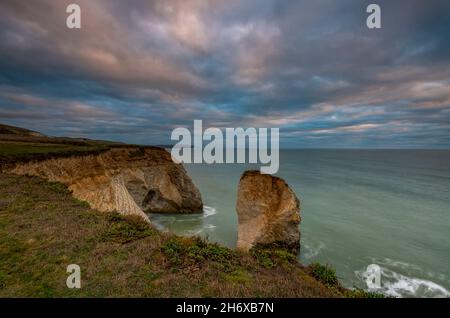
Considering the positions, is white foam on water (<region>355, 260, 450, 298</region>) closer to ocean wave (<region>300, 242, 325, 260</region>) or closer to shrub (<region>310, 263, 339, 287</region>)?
ocean wave (<region>300, 242, 325, 260</region>)

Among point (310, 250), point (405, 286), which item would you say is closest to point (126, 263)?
point (405, 286)

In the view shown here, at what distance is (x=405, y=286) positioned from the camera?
16891 mm

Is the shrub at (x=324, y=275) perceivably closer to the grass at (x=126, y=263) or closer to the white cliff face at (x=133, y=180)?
the grass at (x=126, y=263)

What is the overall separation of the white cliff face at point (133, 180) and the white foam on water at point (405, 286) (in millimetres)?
22725

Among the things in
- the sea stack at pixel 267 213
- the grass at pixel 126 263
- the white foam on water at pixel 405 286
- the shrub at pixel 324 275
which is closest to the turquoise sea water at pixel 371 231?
the white foam on water at pixel 405 286

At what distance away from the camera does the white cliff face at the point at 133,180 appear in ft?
75.6

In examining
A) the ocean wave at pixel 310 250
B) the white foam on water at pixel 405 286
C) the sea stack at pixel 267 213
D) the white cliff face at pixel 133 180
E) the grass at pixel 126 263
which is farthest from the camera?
the white cliff face at pixel 133 180

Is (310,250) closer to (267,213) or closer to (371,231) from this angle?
(267,213)

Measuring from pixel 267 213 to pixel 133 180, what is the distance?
22334 mm

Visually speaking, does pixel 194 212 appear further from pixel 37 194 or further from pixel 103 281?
pixel 103 281

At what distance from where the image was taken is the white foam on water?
16000mm

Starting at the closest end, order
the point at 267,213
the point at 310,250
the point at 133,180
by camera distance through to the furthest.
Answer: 1. the point at 267,213
2. the point at 310,250
3. the point at 133,180

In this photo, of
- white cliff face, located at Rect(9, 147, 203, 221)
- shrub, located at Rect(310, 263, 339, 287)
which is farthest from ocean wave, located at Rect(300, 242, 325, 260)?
white cliff face, located at Rect(9, 147, 203, 221)

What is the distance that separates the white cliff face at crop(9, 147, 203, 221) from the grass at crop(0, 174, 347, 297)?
11.8 metres
